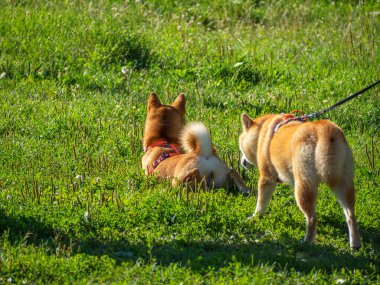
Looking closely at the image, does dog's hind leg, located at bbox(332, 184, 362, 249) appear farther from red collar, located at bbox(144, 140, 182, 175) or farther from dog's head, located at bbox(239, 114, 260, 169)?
red collar, located at bbox(144, 140, 182, 175)

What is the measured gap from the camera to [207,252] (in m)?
6.23

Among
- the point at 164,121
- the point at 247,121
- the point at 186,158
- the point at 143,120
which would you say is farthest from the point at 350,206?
the point at 143,120

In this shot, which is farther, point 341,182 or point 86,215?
point 86,215

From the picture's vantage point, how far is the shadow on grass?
593cm

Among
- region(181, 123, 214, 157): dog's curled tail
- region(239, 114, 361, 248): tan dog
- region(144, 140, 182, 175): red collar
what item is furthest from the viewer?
region(144, 140, 182, 175): red collar

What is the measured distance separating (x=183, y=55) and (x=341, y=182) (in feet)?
17.9

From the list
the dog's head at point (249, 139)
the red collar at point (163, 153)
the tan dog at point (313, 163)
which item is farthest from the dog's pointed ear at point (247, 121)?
the red collar at point (163, 153)

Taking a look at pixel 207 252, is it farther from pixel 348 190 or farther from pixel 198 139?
pixel 198 139

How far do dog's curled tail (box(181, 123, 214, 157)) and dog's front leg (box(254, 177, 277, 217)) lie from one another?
0.82m

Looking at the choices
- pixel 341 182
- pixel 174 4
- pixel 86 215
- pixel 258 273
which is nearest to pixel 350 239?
pixel 341 182

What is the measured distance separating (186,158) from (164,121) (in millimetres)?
1048

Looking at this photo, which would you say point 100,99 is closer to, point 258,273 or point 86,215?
point 86,215

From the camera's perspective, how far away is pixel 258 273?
571 cm

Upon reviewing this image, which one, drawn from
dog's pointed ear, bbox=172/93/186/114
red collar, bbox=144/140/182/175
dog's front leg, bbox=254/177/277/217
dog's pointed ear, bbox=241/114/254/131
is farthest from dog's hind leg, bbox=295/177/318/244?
dog's pointed ear, bbox=172/93/186/114
